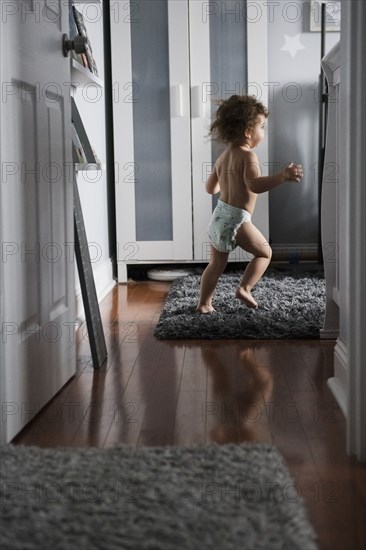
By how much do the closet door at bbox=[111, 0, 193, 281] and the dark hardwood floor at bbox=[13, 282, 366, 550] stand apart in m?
1.59

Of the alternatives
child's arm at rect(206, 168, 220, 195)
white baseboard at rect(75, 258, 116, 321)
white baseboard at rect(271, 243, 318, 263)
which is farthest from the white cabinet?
child's arm at rect(206, 168, 220, 195)

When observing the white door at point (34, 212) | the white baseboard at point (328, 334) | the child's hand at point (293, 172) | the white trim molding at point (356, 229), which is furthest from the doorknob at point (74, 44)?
the white baseboard at point (328, 334)

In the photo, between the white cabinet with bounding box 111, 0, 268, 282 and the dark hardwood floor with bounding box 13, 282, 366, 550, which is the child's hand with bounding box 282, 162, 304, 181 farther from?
the white cabinet with bounding box 111, 0, 268, 282

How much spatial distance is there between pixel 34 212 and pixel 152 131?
2.56m

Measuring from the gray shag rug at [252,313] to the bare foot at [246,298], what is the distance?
1.0 inches

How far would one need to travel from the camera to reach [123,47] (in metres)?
4.50

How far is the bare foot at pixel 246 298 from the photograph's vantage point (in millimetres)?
3384

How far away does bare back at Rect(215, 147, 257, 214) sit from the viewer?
11.3 feet

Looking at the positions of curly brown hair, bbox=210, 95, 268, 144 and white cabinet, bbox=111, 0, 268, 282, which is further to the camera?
white cabinet, bbox=111, 0, 268, 282

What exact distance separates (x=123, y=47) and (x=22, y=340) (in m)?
2.86

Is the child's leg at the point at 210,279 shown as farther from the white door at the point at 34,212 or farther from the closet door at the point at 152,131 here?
the closet door at the point at 152,131

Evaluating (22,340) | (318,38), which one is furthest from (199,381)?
(318,38)

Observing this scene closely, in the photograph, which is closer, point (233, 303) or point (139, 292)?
point (233, 303)

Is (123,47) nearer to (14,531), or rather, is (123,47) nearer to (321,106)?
(321,106)
